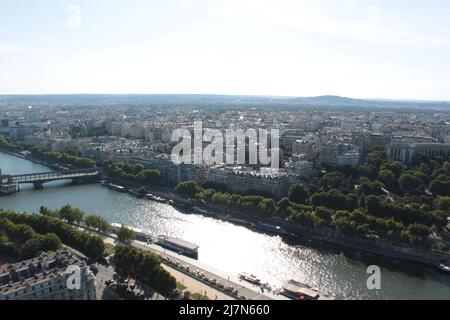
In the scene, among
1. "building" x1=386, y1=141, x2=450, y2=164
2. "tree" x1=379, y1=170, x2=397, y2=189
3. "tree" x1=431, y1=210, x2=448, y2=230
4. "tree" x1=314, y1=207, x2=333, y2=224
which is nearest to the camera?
→ "tree" x1=431, y1=210, x2=448, y2=230

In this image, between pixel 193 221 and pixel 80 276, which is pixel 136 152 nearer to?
pixel 193 221

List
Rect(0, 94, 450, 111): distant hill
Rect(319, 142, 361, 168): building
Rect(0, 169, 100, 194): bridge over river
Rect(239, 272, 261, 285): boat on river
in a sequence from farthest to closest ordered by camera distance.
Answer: Rect(0, 94, 450, 111): distant hill
Rect(319, 142, 361, 168): building
Rect(0, 169, 100, 194): bridge over river
Rect(239, 272, 261, 285): boat on river

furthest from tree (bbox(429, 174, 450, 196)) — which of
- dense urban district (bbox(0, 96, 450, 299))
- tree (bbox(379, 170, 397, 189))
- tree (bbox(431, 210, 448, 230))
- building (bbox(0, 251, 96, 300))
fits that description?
building (bbox(0, 251, 96, 300))

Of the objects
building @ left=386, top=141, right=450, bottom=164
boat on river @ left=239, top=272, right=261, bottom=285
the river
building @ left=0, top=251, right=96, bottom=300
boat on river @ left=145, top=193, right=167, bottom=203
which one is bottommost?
the river

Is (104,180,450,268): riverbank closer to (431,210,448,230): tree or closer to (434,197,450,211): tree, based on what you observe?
(431,210,448,230): tree

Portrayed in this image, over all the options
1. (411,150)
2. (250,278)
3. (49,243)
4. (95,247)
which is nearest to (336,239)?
(250,278)

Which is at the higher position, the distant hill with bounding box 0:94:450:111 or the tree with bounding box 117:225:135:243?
the distant hill with bounding box 0:94:450:111

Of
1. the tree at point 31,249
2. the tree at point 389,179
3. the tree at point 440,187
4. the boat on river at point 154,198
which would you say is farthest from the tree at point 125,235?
the tree at point 440,187
